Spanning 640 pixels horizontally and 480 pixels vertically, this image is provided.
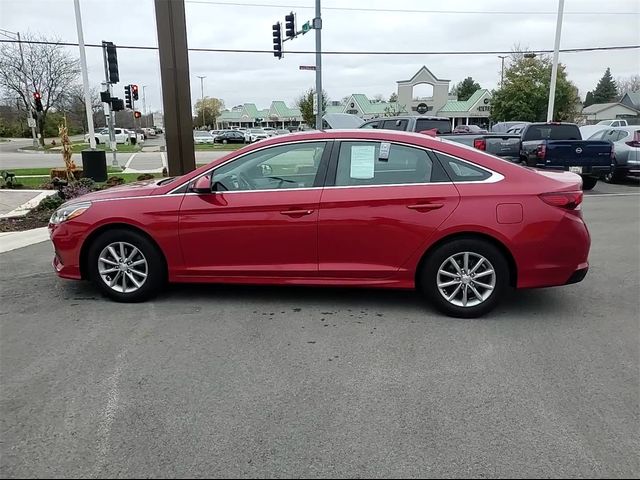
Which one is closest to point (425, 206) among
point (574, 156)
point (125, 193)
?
point (125, 193)

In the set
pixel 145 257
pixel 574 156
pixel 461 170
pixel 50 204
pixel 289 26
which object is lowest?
pixel 50 204

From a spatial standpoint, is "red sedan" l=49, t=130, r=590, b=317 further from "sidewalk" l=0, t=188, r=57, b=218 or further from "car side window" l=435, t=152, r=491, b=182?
"sidewalk" l=0, t=188, r=57, b=218

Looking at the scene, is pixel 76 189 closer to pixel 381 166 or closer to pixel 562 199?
pixel 381 166

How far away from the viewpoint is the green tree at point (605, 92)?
95625mm

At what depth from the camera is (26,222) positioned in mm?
9336

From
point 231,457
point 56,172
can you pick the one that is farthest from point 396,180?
point 56,172

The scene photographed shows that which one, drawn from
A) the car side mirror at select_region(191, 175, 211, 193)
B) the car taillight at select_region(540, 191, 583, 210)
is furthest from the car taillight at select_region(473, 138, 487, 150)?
the car side mirror at select_region(191, 175, 211, 193)

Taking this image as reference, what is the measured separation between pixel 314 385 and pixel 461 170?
2352 mm

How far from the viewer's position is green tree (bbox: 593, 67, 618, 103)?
95.6m

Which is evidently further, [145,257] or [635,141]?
[635,141]

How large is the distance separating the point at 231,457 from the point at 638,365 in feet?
9.76

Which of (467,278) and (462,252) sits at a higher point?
(462,252)

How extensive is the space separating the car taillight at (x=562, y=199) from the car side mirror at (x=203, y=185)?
2.92 m

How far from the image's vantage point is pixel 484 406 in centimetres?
320
